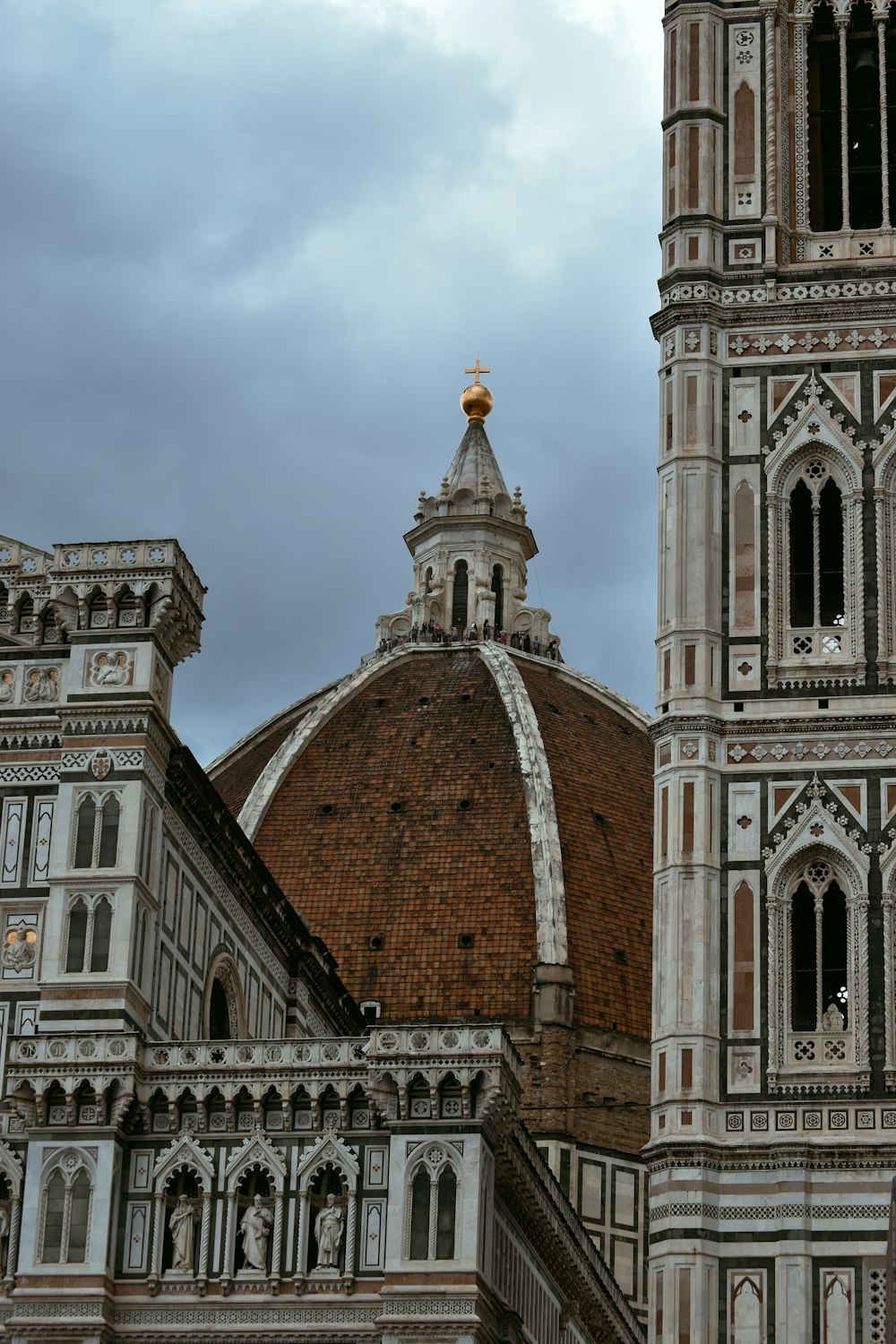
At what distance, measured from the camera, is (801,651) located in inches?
1407

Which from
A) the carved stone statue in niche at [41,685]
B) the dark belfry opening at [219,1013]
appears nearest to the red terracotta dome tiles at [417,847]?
the dark belfry opening at [219,1013]

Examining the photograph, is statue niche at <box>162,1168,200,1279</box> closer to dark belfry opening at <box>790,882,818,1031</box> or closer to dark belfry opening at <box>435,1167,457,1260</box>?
dark belfry opening at <box>435,1167,457,1260</box>

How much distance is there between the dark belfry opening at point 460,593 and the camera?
81.9m

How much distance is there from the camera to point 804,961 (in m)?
34.3

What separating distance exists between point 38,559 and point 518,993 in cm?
3137

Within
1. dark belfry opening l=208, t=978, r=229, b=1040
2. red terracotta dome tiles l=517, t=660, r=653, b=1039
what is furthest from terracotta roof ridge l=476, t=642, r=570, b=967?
dark belfry opening l=208, t=978, r=229, b=1040

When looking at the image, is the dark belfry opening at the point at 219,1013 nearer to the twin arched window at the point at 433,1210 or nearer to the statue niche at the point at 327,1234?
the statue niche at the point at 327,1234

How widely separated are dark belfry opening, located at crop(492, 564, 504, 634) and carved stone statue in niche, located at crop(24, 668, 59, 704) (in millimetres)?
44629

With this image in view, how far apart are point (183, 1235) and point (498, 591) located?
49.2 metres

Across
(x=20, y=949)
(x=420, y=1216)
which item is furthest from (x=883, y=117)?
(x=420, y=1216)

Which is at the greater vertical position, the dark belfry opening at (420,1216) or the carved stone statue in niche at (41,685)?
the carved stone statue in niche at (41,685)

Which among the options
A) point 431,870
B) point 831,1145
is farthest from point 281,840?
point 831,1145

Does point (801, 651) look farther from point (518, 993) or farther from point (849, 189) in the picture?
point (518, 993)

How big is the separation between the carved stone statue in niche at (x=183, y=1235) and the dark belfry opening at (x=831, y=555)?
9932mm
